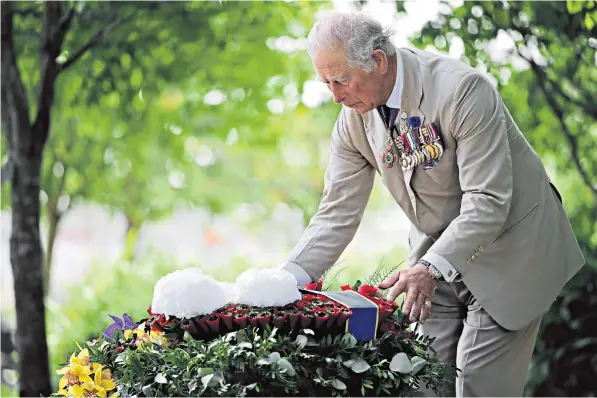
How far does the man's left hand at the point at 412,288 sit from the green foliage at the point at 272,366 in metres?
0.13

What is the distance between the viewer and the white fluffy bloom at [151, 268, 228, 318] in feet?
6.54

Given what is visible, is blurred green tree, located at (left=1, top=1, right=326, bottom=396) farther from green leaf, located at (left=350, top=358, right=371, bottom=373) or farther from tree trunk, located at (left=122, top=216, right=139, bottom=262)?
green leaf, located at (left=350, top=358, right=371, bottom=373)

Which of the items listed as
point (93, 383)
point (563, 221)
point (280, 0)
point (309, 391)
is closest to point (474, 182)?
point (563, 221)

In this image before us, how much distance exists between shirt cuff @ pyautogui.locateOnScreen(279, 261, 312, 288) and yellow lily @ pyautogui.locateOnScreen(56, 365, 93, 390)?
0.71m

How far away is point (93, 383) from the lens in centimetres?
207

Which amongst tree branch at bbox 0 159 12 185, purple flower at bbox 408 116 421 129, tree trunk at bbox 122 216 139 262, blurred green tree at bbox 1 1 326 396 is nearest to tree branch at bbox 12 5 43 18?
blurred green tree at bbox 1 1 326 396

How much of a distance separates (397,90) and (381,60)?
0.13 m

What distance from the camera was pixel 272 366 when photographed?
6.14ft

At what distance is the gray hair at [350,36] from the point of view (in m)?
2.32

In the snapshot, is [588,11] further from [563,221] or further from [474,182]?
[474,182]

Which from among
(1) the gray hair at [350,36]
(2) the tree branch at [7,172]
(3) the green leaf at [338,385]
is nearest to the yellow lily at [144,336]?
(3) the green leaf at [338,385]

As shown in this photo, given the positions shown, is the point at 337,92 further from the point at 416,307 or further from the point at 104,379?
the point at 104,379

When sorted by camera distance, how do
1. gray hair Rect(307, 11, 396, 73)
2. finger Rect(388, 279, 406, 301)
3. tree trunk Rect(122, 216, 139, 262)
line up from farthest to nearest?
tree trunk Rect(122, 216, 139, 262), gray hair Rect(307, 11, 396, 73), finger Rect(388, 279, 406, 301)

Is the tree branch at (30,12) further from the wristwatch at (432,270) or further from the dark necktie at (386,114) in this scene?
the wristwatch at (432,270)
